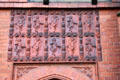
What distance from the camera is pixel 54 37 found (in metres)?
9.09

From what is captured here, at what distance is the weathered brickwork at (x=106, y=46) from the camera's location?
28.3ft

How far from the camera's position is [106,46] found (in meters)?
8.98

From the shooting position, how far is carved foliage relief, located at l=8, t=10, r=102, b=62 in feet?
29.1

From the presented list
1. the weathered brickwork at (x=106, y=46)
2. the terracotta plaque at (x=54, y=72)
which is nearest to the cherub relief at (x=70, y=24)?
the weathered brickwork at (x=106, y=46)

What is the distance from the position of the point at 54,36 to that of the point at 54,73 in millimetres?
1336

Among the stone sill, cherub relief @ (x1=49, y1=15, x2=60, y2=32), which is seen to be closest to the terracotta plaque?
cherub relief @ (x1=49, y1=15, x2=60, y2=32)

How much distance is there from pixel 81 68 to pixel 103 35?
4.68 feet

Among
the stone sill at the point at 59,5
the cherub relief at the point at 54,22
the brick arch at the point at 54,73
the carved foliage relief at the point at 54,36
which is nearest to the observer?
the brick arch at the point at 54,73

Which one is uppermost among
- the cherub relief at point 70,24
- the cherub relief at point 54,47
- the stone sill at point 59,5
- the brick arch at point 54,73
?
the stone sill at point 59,5

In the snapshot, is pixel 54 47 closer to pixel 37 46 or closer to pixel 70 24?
pixel 37 46

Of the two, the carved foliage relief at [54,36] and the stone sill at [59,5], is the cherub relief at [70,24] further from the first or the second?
the stone sill at [59,5]

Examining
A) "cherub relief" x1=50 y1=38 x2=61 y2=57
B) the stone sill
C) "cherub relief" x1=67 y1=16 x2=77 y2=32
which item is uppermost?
the stone sill

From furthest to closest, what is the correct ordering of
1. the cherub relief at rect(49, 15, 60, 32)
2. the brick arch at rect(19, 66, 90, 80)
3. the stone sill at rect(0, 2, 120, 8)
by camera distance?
the stone sill at rect(0, 2, 120, 8), the cherub relief at rect(49, 15, 60, 32), the brick arch at rect(19, 66, 90, 80)

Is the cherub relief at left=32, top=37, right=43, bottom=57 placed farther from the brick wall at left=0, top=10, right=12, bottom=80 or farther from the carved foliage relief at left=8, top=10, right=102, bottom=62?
the brick wall at left=0, top=10, right=12, bottom=80
